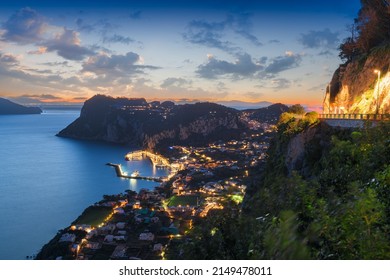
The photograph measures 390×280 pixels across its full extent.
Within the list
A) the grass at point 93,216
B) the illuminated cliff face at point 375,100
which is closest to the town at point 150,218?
the grass at point 93,216

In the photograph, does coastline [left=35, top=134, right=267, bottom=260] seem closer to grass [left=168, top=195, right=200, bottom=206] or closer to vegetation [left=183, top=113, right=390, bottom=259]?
grass [left=168, top=195, right=200, bottom=206]

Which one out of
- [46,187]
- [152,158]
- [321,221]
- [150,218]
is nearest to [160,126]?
[152,158]

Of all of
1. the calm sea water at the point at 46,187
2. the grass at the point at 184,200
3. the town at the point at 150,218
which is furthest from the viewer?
the grass at the point at 184,200

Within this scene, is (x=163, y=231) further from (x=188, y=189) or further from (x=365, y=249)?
(x=365, y=249)

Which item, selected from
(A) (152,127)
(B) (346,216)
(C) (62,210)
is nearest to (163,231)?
(C) (62,210)

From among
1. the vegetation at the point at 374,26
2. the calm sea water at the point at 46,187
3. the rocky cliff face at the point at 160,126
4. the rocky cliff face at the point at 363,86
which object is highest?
the vegetation at the point at 374,26

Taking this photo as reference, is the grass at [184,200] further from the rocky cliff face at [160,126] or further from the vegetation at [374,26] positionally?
the rocky cliff face at [160,126]

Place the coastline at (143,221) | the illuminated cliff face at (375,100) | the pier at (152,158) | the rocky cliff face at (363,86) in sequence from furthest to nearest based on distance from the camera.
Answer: the pier at (152,158), the coastline at (143,221), the rocky cliff face at (363,86), the illuminated cliff face at (375,100)

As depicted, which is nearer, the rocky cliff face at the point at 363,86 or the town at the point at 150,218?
the rocky cliff face at the point at 363,86
